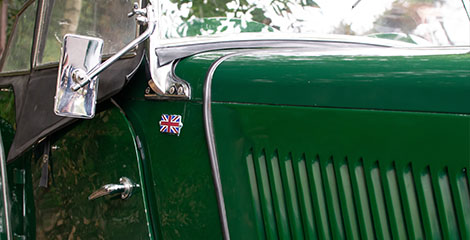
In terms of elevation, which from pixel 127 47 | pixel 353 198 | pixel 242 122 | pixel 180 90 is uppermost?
pixel 127 47

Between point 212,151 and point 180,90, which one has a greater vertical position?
point 180,90

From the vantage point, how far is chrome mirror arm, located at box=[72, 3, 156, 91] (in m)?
1.79

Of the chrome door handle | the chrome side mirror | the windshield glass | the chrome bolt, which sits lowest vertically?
the chrome door handle

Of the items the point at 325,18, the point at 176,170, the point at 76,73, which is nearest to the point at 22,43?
the point at 76,73

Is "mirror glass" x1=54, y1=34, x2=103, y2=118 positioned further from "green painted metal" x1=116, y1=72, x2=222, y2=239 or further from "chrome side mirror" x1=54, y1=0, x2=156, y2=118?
"green painted metal" x1=116, y1=72, x2=222, y2=239

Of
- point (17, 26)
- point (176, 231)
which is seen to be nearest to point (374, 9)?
point (176, 231)

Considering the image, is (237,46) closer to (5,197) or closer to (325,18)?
(325,18)

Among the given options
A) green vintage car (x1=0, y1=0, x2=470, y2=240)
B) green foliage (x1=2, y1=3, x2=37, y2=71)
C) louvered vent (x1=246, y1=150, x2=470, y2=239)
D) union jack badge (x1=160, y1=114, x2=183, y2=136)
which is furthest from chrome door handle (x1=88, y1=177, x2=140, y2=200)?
green foliage (x1=2, y1=3, x2=37, y2=71)

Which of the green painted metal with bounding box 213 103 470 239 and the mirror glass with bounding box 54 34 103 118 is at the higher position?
the mirror glass with bounding box 54 34 103 118

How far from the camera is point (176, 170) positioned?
189 centimetres

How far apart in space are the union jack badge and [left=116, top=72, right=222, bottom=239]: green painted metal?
0.02m

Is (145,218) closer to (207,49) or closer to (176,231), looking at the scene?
(176,231)

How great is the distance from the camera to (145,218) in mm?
1994

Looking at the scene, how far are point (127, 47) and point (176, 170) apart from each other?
433 mm
